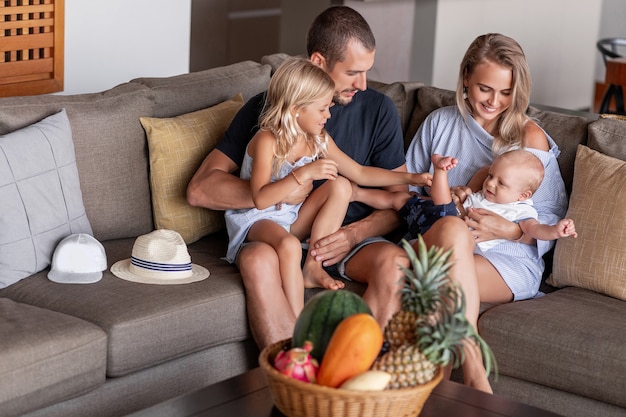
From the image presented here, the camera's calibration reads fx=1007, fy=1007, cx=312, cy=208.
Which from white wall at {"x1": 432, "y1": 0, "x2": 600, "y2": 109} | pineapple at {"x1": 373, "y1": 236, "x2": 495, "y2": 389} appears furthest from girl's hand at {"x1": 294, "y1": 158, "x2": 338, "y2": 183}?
white wall at {"x1": 432, "y1": 0, "x2": 600, "y2": 109}

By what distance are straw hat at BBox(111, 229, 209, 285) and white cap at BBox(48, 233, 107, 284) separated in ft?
0.30

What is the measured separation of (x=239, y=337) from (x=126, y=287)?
37cm

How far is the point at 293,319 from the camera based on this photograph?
2.92 m

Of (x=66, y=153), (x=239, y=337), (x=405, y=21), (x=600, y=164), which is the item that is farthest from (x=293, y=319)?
(x=405, y=21)

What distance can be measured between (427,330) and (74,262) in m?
1.32

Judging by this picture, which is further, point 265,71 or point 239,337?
point 265,71

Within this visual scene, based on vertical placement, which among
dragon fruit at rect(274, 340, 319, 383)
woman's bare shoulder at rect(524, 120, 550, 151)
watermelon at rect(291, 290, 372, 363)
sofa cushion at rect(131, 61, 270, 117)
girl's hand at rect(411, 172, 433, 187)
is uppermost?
sofa cushion at rect(131, 61, 270, 117)

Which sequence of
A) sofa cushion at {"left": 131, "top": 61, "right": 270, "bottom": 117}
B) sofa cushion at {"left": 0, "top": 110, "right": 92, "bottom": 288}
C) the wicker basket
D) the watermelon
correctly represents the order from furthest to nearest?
sofa cushion at {"left": 131, "top": 61, "right": 270, "bottom": 117}
sofa cushion at {"left": 0, "top": 110, "right": 92, "bottom": 288}
the watermelon
the wicker basket

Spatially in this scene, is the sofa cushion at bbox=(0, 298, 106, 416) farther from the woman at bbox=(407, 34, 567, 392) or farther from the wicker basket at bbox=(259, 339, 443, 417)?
the woman at bbox=(407, 34, 567, 392)

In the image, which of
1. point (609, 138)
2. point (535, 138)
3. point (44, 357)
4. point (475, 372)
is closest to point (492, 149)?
point (535, 138)

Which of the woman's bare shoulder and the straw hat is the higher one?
the woman's bare shoulder

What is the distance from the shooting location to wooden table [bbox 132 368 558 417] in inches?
82.3

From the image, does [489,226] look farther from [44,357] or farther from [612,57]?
[612,57]

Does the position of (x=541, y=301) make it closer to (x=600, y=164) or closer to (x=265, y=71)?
(x=600, y=164)
